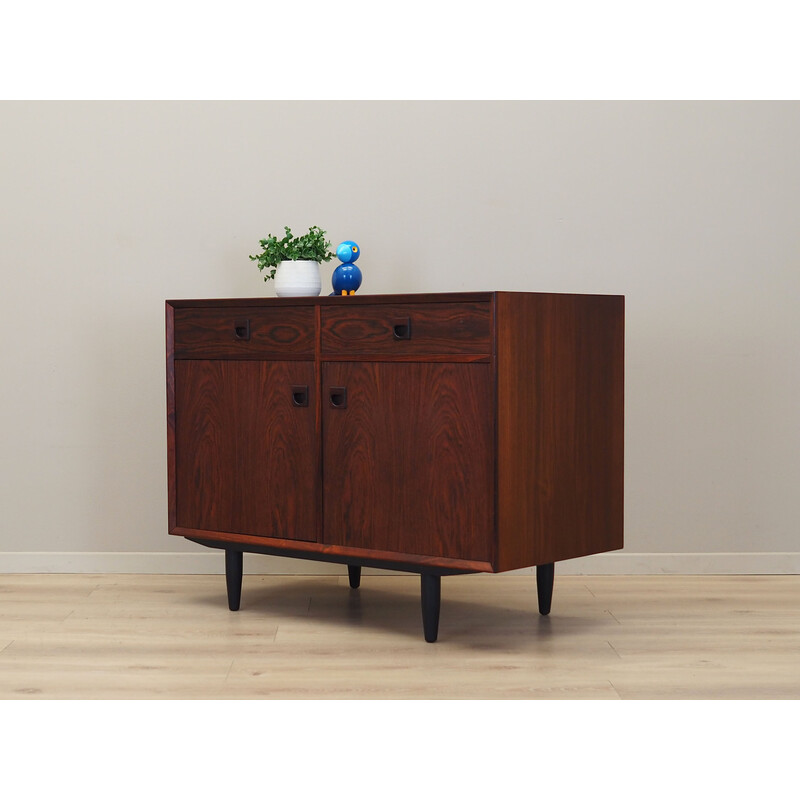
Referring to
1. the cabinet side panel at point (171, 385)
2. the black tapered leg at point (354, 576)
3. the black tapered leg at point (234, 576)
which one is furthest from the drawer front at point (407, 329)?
the black tapered leg at point (354, 576)

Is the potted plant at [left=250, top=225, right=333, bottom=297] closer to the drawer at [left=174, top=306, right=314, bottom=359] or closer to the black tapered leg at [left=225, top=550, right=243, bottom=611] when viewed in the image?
the drawer at [left=174, top=306, right=314, bottom=359]

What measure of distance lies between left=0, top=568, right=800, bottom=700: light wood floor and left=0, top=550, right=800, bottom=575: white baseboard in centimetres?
4

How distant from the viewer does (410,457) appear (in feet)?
9.14

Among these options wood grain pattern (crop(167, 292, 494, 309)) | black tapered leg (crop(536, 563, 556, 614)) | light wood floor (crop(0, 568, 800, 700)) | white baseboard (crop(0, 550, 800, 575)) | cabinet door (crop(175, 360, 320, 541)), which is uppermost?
wood grain pattern (crop(167, 292, 494, 309))

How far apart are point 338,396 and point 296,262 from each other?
485 millimetres

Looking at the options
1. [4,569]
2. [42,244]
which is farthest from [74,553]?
[42,244]

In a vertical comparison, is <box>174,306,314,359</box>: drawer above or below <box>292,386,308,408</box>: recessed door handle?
above

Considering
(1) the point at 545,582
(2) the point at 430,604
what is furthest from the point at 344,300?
(1) the point at 545,582

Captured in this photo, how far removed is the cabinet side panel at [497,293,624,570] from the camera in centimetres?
266

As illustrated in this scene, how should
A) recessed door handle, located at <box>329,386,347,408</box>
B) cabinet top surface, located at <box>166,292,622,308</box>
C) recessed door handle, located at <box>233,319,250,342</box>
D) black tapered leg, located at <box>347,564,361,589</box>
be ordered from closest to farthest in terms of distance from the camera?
cabinet top surface, located at <box>166,292,622,308</box> → recessed door handle, located at <box>329,386,347,408</box> → recessed door handle, located at <box>233,319,250,342</box> → black tapered leg, located at <box>347,564,361,589</box>

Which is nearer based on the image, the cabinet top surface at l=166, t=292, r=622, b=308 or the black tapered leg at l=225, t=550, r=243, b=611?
the cabinet top surface at l=166, t=292, r=622, b=308

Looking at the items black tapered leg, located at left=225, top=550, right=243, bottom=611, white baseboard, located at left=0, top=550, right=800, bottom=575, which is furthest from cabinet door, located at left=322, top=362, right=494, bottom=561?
white baseboard, located at left=0, top=550, right=800, bottom=575

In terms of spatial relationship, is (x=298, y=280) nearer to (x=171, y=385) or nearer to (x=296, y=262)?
(x=296, y=262)

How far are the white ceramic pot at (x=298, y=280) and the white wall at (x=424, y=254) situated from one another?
1.56ft
